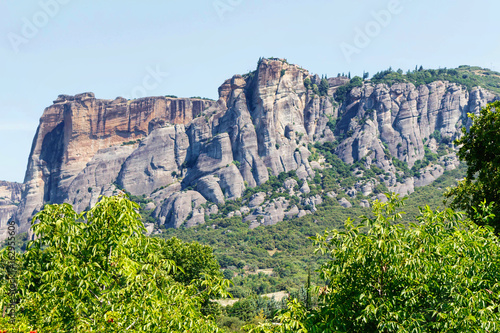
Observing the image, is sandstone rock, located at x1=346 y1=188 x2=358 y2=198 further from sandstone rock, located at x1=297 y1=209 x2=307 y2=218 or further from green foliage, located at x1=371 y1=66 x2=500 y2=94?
green foliage, located at x1=371 y1=66 x2=500 y2=94

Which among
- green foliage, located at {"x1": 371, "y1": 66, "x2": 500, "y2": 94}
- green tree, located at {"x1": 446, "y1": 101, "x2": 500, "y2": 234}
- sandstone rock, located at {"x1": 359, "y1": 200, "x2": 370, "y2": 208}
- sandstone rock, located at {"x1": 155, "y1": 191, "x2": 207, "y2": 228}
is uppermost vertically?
green foliage, located at {"x1": 371, "y1": 66, "x2": 500, "y2": 94}

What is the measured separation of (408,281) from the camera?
9117mm

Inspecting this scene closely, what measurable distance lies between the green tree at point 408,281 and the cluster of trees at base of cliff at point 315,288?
0.07 feet

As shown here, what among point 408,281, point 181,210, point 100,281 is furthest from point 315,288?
point 181,210

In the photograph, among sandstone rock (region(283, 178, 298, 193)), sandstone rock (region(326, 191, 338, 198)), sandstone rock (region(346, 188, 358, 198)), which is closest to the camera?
sandstone rock (region(326, 191, 338, 198))

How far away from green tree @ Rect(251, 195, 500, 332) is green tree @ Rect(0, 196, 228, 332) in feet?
5.95

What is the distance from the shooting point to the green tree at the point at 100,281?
8.55m

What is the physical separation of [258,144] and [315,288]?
156 m

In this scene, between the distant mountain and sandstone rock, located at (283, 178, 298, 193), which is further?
the distant mountain

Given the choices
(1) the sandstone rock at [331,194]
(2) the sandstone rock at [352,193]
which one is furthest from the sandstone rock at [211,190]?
(2) the sandstone rock at [352,193]

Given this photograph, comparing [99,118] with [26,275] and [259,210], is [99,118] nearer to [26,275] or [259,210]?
[259,210]

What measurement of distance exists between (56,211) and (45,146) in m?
200

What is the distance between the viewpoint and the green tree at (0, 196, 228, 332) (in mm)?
8555

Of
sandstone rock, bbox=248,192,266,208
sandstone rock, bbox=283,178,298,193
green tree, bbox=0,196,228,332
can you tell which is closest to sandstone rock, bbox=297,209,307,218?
sandstone rock, bbox=283,178,298,193
